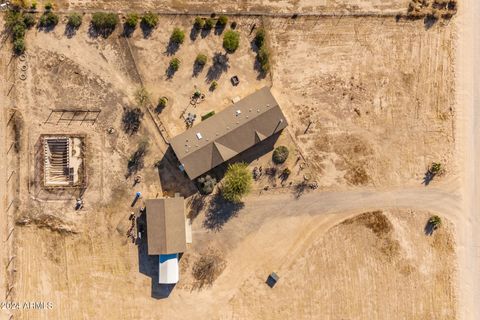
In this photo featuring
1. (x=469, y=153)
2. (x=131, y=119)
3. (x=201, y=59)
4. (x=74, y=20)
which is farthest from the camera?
(x=469, y=153)

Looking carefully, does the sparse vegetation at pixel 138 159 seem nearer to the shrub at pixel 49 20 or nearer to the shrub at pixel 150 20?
the shrub at pixel 150 20

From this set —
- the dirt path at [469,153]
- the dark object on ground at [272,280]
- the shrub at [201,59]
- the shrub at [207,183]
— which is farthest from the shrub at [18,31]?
the dirt path at [469,153]

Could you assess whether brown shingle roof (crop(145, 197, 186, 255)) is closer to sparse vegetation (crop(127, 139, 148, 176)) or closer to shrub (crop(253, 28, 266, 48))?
sparse vegetation (crop(127, 139, 148, 176))

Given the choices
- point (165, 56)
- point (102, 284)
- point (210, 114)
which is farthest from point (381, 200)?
point (102, 284)

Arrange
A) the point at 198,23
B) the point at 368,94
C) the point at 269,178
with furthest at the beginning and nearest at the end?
the point at 368,94 < the point at 269,178 < the point at 198,23

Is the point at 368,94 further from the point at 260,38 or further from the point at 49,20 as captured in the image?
the point at 49,20

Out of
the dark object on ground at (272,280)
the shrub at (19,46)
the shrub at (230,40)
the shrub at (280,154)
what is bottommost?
the dark object on ground at (272,280)

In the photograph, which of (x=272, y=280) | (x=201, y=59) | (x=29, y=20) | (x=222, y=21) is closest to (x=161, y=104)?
(x=201, y=59)
